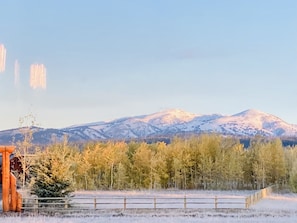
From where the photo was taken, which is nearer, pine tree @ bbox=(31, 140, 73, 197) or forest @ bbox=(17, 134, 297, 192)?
pine tree @ bbox=(31, 140, 73, 197)

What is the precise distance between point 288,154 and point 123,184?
3013 centimetres

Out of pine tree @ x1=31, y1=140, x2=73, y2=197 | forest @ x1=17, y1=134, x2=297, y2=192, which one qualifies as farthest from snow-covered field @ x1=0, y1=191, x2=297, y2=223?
forest @ x1=17, y1=134, x2=297, y2=192

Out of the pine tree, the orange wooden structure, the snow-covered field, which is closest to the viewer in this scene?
the snow-covered field

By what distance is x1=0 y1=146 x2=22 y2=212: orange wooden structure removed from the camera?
1034 inches

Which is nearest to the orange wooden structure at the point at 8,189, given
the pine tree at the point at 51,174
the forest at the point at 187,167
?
the pine tree at the point at 51,174

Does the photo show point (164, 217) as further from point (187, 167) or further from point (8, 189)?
point (187, 167)

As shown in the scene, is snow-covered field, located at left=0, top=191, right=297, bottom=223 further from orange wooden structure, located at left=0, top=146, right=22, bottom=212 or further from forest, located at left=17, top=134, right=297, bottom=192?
forest, located at left=17, top=134, right=297, bottom=192

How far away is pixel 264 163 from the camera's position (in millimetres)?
76688

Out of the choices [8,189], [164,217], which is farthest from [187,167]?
[164,217]

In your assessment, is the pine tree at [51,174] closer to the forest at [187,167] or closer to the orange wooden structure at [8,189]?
the orange wooden structure at [8,189]

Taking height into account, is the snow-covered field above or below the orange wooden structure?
below

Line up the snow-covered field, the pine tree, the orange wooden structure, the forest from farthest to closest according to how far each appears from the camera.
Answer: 1. the forest
2. the pine tree
3. the orange wooden structure
4. the snow-covered field

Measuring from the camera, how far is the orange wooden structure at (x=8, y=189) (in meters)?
26.3

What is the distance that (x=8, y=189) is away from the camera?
26484 mm
